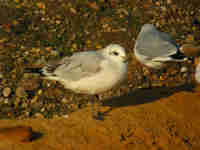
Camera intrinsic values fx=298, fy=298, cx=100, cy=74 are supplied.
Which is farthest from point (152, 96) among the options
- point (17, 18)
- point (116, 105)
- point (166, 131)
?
point (17, 18)

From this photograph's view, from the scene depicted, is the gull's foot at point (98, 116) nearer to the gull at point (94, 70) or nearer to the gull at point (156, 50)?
the gull at point (94, 70)

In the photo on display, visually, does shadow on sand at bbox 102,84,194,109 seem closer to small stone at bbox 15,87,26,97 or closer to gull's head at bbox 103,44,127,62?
gull's head at bbox 103,44,127,62

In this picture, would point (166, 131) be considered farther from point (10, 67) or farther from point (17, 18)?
point (17, 18)

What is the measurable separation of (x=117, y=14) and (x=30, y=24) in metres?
2.27

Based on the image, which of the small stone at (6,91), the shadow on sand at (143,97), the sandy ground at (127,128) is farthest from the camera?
the small stone at (6,91)

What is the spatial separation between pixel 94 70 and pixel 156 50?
1.68 meters

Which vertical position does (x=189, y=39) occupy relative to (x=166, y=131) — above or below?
above

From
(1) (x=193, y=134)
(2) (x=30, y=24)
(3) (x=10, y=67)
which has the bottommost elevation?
(1) (x=193, y=134)

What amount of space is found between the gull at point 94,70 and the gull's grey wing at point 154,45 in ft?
4.32

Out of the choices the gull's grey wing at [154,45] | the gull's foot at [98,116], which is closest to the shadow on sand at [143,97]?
the gull's foot at [98,116]

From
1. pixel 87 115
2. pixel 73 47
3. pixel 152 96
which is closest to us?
pixel 87 115

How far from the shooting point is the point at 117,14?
7.90m

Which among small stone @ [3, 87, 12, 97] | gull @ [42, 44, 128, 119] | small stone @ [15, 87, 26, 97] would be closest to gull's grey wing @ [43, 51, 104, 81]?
gull @ [42, 44, 128, 119]

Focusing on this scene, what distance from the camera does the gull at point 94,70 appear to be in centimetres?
404
